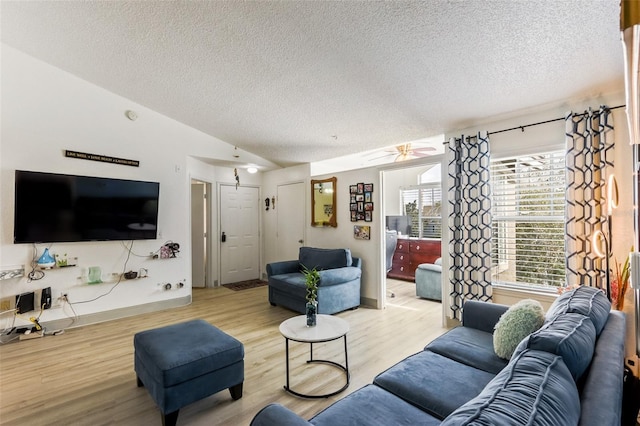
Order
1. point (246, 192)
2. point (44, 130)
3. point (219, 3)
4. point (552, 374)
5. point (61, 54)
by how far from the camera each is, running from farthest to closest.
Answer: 1. point (246, 192)
2. point (44, 130)
3. point (61, 54)
4. point (219, 3)
5. point (552, 374)

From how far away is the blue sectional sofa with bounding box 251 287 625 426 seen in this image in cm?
85

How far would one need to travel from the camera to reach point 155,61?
3195 mm

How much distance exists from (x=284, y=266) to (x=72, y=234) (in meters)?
2.80

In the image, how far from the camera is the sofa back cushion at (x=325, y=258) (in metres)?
4.57

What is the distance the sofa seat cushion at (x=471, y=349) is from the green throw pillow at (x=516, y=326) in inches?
3.1

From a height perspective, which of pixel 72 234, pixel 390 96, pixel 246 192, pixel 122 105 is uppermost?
pixel 122 105

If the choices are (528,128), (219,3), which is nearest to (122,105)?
(219,3)

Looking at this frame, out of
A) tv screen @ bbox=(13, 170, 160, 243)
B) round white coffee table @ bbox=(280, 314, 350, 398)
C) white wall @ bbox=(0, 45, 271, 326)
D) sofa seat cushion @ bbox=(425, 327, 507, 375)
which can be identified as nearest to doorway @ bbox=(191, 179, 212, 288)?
white wall @ bbox=(0, 45, 271, 326)

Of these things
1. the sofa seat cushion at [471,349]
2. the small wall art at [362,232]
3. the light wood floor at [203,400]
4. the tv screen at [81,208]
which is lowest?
the light wood floor at [203,400]

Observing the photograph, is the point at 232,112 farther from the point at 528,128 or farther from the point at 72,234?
the point at 528,128

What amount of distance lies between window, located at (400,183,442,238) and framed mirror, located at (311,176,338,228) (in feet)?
8.71

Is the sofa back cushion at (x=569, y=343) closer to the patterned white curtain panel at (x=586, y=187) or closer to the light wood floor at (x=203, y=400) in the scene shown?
the light wood floor at (x=203, y=400)

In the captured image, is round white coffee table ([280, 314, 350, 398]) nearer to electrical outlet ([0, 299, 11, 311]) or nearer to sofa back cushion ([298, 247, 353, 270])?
sofa back cushion ([298, 247, 353, 270])

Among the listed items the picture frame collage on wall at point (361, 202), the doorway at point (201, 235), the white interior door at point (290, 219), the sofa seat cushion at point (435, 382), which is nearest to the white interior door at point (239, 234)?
the doorway at point (201, 235)
